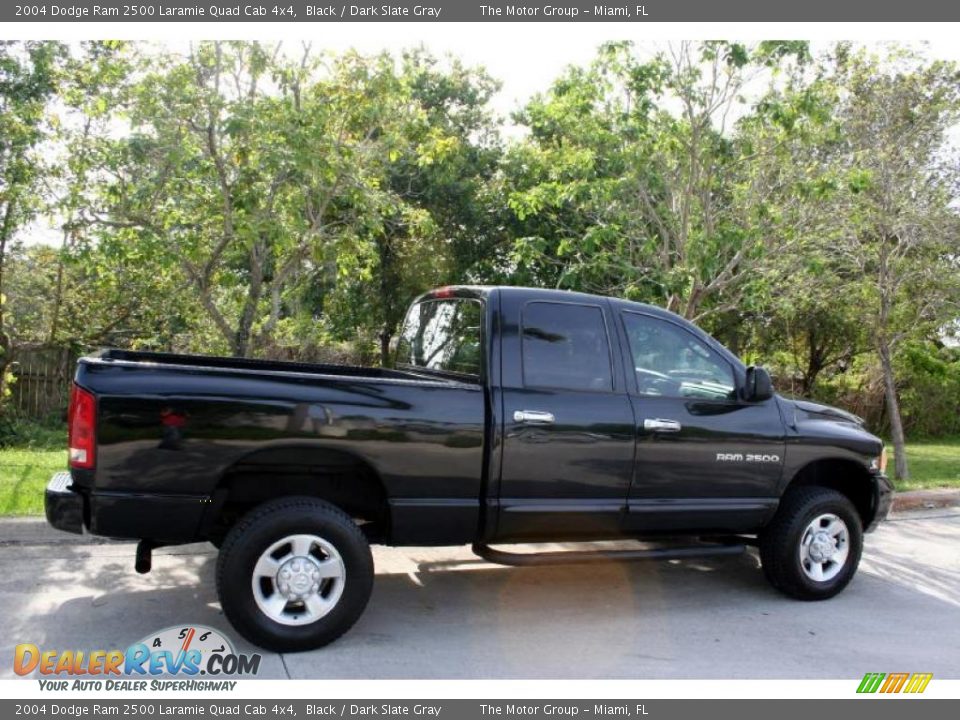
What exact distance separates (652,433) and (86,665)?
11.0 ft

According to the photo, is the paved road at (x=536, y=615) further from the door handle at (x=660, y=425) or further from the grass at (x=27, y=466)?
the door handle at (x=660, y=425)

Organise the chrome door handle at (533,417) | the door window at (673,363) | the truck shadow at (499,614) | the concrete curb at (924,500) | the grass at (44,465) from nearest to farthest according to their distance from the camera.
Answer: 1. the truck shadow at (499,614)
2. the chrome door handle at (533,417)
3. the door window at (673,363)
4. the grass at (44,465)
5. the concrete curb at (924,500)

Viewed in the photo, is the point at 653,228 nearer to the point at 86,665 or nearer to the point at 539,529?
the point at 539,529

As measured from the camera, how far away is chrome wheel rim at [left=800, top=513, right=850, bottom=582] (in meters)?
5.87

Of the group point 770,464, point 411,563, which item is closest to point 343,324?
point 411,563

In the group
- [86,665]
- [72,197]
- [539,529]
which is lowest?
[86,665]

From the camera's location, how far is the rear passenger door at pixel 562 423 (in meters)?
5.01

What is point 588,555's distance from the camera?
16.9ft

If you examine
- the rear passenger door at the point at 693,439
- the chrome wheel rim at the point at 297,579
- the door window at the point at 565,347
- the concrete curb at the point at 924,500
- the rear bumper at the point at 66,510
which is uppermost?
the door window at the point at 565,347

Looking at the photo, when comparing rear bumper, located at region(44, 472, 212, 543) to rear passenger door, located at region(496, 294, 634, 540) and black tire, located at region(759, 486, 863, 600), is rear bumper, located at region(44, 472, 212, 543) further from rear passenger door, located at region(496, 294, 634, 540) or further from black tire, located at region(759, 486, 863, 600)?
black tire, located at region(759, 486, 863, 600)

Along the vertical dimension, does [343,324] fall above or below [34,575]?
above

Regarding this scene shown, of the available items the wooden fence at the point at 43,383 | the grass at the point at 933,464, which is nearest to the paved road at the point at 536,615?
the grass at the point at 933,464

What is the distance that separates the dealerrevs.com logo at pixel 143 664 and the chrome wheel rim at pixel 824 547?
364 centimetres

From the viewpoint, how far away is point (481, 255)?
1603 cm
